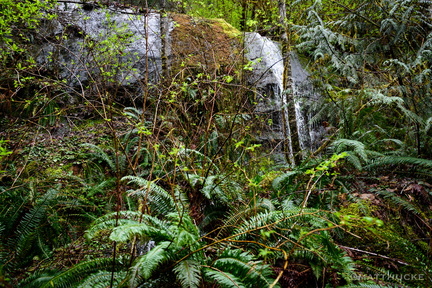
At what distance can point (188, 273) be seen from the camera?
1.61 meters

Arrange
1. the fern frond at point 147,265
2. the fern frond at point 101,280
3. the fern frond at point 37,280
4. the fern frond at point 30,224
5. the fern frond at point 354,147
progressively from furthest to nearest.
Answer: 1. the fern frond at point 354,147
2. the fern frond at point 30,224
3. the fern frond at point 37,280
4. the fern frond at point 101,280
5. the fern frond at point 147,265

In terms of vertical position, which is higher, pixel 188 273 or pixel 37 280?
pixel 188 273

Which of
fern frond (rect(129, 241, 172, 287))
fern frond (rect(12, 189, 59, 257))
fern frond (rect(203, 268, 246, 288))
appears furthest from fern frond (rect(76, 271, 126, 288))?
fern frond (rect(12, 189, 59, 257))

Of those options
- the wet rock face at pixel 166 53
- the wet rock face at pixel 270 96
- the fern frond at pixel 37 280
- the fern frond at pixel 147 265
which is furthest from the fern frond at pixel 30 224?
the wet rock face at pixel 270 96

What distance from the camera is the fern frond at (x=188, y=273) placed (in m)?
1.56

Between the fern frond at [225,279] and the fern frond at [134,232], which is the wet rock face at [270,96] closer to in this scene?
the fern frond at [134,232]

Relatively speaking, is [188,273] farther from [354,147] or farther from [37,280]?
[354,147]

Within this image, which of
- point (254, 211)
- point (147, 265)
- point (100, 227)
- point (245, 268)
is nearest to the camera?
point (147, 265)

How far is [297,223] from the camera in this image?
7.48ft

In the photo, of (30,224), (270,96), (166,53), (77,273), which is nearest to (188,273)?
→ (77,273)

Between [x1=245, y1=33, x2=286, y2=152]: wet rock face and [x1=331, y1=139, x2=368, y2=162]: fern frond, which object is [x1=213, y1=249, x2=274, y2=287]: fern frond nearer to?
[x1=331, y1=139, x2=368, y2=162]: fern frond

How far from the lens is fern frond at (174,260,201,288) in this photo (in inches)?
61.3

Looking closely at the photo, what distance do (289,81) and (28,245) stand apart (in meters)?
5.29

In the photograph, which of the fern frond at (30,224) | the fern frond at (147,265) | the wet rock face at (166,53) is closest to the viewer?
the fern frond at (147,265)
